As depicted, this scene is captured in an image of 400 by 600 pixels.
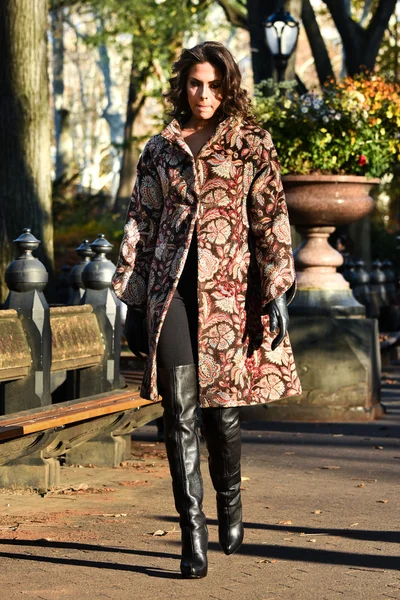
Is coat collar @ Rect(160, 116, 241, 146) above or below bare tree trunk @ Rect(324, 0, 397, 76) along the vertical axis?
below

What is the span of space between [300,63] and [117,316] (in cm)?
5786

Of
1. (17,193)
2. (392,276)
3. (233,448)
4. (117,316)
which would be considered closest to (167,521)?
(233,448)

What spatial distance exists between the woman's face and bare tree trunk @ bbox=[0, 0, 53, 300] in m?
5.84

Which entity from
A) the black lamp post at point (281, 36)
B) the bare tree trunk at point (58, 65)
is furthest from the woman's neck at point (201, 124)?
the bare tree trunk at point (58, 65)

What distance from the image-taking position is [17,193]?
10898mm

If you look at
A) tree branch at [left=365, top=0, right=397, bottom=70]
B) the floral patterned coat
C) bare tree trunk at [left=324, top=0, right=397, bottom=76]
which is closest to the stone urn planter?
the floral patterned coat

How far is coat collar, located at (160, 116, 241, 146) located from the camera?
495 centimetres

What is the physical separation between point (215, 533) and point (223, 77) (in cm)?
199

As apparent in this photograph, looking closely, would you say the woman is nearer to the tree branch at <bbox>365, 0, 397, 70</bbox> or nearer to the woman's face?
the woman's face

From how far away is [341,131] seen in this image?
1008 cm

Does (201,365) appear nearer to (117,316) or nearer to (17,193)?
(117,316)

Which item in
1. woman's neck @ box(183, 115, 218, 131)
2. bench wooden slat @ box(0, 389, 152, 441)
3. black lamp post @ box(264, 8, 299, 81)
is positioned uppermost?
black lamp post @ box(264, 8, 299, 81)

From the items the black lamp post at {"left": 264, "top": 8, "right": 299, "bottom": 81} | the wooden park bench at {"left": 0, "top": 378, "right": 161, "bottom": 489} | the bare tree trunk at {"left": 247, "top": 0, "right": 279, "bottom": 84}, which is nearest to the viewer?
the wooden park bench at {"left": 0, "top": 378, "right": 161, "bottom": 489}

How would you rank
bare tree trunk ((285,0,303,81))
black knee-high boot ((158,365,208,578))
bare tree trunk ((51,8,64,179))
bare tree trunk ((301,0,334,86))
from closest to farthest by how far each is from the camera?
black knee-high boot ((158,365,208,578)) < bare tree trunk ((285,0,303,81)) < bare tree trunk ((301,0,334,86)) < bare tree trunk ((51,8,64,179))
